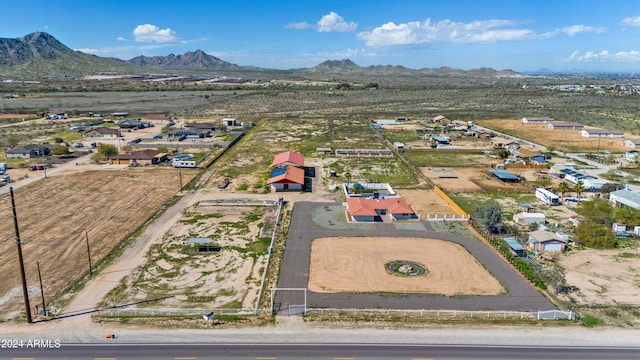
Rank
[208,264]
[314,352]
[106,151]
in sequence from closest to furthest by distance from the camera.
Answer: [314,352] < [208,264] < [106,151]

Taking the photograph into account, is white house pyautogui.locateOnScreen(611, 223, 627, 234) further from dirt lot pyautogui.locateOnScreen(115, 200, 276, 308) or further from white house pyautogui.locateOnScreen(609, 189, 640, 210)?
dirt lot pyautogui.locateOnScreen(115, 200, 276, 308)

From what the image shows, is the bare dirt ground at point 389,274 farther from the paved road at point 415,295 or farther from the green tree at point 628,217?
the green tree at point 628,217

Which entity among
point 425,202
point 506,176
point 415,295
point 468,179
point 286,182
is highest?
point 286,182

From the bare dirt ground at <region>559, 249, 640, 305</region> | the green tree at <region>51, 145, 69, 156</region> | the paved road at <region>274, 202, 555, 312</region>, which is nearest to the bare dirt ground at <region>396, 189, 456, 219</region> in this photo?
the paved road at <region>274, 202, 555, 312</region>

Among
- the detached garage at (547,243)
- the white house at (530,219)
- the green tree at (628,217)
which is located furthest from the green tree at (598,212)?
the detached garage at (547,243)

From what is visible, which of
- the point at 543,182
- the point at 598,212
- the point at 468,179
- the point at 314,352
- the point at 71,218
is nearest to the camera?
the point at 314,352

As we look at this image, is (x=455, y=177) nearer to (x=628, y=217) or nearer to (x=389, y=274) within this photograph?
(x=628, y=217)

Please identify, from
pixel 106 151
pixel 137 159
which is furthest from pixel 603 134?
pixel 106 151
